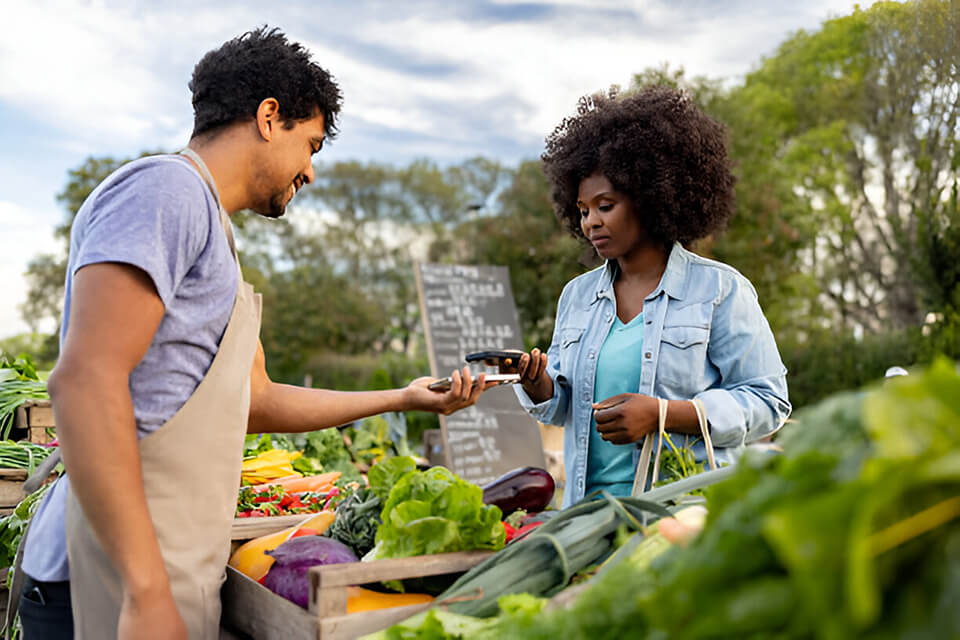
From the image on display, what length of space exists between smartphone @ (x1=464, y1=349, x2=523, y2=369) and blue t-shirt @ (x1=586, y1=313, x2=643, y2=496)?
296mm

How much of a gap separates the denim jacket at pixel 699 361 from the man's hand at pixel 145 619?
1447 mm

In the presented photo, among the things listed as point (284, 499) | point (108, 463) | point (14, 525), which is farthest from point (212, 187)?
point (284, 499)

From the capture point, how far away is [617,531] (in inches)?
57.1

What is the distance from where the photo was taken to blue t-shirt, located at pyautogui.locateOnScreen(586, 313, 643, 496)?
245cm

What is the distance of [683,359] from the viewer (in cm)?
246

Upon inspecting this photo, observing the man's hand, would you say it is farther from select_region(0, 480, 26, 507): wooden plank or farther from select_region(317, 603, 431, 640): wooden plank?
select_region(0, 480, 26, 507): wooden plank

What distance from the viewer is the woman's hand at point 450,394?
2.44 m

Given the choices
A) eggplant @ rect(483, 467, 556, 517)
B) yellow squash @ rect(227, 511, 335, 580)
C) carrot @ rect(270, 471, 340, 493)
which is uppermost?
eggplant @ rect(483, 467, 556, 517)

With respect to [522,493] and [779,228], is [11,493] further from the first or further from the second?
[779,228]

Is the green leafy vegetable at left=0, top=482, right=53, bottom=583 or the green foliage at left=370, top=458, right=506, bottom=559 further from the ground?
the green foliage at left=370, top=458, right=506, bottom=559

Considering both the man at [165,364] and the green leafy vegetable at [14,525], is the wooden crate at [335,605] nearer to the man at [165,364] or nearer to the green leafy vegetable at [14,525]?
the man at [165,364]

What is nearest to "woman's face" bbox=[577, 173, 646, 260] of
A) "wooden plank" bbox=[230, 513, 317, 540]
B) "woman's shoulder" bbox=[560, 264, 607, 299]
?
"woman's shoulder" bbox=[560, 264, 607, 299]

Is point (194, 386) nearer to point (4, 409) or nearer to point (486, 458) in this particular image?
point (4, 409)

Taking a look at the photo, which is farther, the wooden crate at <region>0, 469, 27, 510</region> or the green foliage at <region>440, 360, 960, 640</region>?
the wooden crate at <region>0, 469, 27, 510</region>
